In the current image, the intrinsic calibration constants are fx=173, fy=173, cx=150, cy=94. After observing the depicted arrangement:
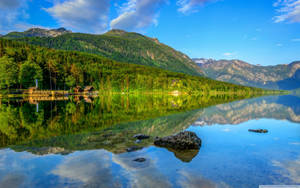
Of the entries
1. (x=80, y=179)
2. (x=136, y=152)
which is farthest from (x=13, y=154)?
(x=136, y=152)

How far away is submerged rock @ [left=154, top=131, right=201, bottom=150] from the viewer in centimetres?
1333

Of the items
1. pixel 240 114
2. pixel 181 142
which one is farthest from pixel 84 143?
pixel 240 114

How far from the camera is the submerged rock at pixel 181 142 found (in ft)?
43.7

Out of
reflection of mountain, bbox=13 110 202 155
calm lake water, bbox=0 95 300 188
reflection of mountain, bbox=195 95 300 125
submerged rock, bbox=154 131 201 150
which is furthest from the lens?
reflection of mountain, bbox=195 95 300 125

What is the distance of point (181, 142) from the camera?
13492 mm

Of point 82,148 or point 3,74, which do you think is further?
point 3,74

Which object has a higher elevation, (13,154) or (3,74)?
(3,74)

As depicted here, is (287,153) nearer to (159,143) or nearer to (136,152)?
(159,143)

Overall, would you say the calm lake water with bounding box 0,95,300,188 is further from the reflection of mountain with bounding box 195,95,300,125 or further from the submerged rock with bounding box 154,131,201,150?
the reflection of mountain with bounding box 195,95,300,125

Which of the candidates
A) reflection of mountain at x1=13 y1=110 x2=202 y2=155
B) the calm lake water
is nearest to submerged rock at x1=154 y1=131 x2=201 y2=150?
the calm lake water

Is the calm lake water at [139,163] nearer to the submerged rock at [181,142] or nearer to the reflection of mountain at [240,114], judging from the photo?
the submerged rock at [181,142]

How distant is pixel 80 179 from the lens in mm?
8242

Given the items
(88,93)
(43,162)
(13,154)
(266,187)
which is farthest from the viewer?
(88,93)

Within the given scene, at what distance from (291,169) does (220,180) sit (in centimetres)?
490
